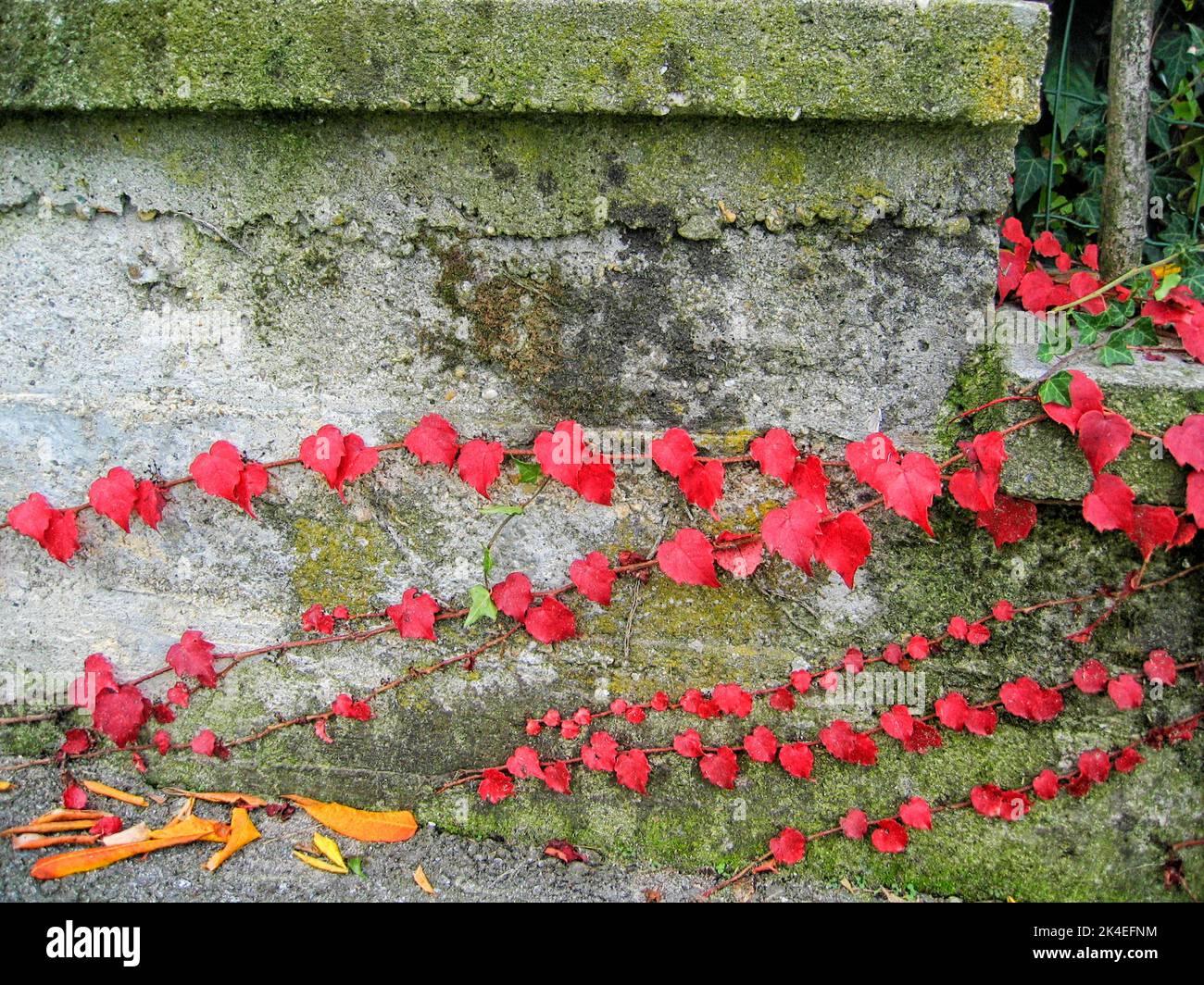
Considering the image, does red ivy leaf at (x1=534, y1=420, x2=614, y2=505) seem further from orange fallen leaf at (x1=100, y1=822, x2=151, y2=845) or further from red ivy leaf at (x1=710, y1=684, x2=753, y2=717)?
orange fallen leaf at (x1=100, y1=822, x2=151, y2=845)

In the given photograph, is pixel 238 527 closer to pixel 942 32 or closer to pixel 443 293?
pixel 443 293

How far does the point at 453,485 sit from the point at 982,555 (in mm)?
1306

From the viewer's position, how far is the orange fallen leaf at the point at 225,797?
7.05 feet

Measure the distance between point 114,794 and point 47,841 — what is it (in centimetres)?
17

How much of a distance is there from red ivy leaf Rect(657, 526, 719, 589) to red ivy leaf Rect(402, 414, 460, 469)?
0.56 metres

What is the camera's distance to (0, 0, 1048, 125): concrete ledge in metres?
1.71

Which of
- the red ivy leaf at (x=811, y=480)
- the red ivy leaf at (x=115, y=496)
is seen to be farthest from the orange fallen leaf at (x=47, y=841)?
the red ivy leaf at (x=811, y=480)

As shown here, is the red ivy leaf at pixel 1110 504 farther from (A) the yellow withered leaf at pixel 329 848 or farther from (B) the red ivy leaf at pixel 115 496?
(B) the red ivy leaf at pixel 115 496

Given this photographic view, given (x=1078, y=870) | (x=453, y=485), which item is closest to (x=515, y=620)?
(x=453, y=485)

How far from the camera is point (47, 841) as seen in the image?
2.01 metres

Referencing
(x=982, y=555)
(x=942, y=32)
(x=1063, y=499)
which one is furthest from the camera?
(x=982, y=555)

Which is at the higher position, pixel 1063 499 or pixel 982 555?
pixel 1063 499

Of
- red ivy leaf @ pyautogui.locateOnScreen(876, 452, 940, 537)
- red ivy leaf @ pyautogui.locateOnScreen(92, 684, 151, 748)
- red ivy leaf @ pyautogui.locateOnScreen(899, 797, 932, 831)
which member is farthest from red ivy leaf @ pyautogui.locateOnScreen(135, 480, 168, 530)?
red ivy leaf @ pyautogui.locateOnScreen(899, 797, 932, 831)

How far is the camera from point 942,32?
172 cm
